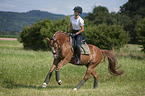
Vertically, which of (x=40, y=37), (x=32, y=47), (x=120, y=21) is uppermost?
(x=120, y=21)

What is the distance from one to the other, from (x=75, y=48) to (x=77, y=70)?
188 inches

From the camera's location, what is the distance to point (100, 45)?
2267cm

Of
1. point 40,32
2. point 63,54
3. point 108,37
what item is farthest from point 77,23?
point 40,32

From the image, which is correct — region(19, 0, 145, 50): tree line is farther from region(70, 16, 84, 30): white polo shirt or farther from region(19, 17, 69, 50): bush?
region(70, 16, 84, 30): white polo shirt

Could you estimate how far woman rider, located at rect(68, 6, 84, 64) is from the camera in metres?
6.96

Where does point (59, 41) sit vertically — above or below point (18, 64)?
above

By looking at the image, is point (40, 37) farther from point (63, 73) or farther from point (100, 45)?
point (63, 73)

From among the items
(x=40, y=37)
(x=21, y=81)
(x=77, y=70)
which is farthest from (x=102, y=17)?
(x=21, y=81)

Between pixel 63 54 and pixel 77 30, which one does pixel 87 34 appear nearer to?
pixel 77 30

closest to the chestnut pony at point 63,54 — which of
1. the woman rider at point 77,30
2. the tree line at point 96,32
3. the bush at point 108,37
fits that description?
the woman rider at point 77,30

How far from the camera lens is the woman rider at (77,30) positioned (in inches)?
274

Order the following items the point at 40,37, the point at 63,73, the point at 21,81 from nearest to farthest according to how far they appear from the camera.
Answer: the point at 21,81 → the point at 63,73 → the point at 40,37

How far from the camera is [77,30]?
23.5 ft

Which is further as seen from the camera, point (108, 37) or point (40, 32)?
point (40, 32)
